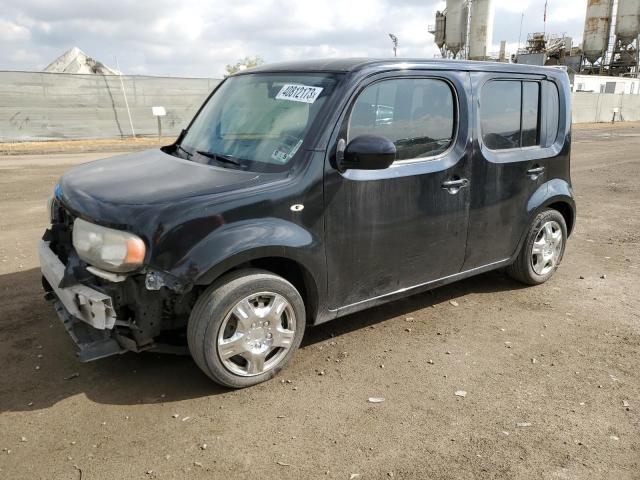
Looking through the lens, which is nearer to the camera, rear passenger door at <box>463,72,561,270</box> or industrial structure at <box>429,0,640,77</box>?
rear passenger door at <box>463,72,561,270</box>

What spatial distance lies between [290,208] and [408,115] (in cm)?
115

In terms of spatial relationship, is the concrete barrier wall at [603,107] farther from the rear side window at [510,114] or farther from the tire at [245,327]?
the tire at [245,327]

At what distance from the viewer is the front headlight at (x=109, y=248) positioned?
288 cm

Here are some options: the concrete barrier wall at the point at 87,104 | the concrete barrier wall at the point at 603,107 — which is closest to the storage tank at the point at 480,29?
the concrete barrier wall at the point at 603,107

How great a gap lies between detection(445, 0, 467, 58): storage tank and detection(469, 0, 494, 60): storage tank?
7.50 ft

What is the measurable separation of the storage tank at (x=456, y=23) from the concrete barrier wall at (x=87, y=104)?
4584 cm

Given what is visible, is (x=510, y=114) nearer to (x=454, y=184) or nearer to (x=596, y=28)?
(x=454, y=184)

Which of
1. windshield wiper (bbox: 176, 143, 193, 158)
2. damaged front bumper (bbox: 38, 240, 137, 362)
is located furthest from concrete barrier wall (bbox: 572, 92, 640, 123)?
damaged front bumper (bbox: 38, 240, 137, 362)

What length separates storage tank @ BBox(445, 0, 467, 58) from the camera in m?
61.0

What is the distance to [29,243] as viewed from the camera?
6.23m

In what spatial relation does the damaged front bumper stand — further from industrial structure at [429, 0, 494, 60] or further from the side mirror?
industrial structure at [429, 0, 494, 60]

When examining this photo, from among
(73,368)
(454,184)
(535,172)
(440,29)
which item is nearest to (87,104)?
(73,368)

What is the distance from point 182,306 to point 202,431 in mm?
696

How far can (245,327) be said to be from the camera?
323cm
